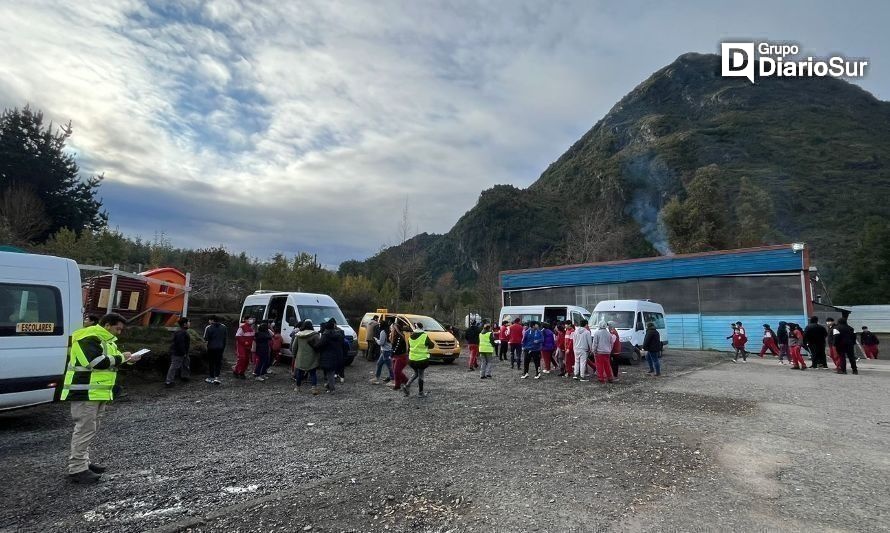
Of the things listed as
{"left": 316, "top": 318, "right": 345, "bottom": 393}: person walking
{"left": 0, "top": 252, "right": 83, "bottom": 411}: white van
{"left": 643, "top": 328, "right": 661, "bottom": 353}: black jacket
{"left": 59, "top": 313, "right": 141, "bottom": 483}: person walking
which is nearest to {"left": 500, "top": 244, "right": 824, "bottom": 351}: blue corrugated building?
{"left": 643, "top": 328, "right": 661, "bottom": 353}: black jacket

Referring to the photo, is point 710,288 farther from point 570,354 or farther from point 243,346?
point 243,346

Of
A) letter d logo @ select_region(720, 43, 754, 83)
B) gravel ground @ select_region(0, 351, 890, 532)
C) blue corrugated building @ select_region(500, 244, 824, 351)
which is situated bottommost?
gravel ground @ select_region(0, 351, 890, 532)

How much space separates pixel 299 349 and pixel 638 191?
90.6m

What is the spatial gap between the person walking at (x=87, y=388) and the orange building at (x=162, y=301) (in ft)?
31.5

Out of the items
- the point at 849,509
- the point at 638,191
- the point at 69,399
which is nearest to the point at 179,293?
the point at 69,399

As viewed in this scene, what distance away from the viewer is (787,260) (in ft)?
69.2

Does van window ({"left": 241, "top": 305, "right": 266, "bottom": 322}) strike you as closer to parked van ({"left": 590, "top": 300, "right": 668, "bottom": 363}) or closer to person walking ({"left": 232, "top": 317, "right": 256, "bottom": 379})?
person walking ({"left": 232, "top": 317, "right": 256, "bottom": 379})

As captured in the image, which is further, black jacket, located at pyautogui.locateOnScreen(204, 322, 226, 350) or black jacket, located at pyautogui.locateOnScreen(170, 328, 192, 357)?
black jacket, located at pyautogui.locateOnScreen(204, 322, 226, 350)

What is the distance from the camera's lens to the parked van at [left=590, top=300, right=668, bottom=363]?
16219mm

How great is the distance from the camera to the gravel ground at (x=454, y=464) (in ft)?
12.5

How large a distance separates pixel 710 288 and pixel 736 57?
70.0 ft

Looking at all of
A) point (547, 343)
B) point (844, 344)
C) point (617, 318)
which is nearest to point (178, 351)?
point (547, 343)

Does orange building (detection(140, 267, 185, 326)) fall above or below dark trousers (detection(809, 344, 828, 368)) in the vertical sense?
above

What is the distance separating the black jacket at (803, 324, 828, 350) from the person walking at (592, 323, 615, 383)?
313 inches
